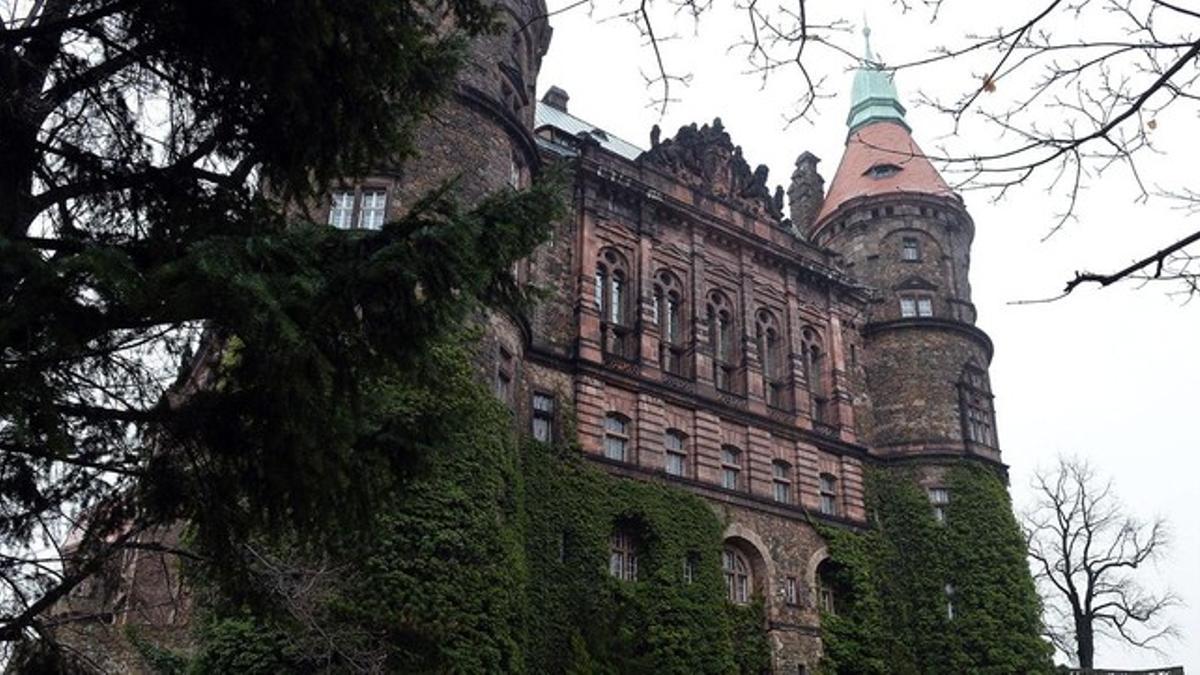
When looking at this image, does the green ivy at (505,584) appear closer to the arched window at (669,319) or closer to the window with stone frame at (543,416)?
the window with stone frame at (543,416)

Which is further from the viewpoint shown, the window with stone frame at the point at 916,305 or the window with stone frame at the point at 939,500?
the window with stone frame at the point at 916,305

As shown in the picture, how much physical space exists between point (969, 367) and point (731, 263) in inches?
Result: 365

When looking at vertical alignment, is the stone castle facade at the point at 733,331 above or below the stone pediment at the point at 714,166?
below

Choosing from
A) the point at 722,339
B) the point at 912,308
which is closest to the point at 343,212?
the point at 722,339

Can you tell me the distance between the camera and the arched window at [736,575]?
2497 centimetres

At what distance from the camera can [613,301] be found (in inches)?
1026

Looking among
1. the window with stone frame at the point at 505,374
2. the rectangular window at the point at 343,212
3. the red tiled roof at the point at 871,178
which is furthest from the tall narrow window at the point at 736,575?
the red tiled roof at the point at 871,178

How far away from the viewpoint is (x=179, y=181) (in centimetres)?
704

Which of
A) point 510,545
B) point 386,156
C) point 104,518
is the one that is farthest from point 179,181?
point 510,545

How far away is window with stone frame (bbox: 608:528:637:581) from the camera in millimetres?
23000

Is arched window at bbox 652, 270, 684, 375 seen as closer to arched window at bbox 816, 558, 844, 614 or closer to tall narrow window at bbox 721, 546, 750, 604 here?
tall narrow window at bbox 721, 546, 750, 604

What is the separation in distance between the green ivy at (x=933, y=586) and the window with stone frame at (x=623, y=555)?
5964 mm

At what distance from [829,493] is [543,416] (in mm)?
9791

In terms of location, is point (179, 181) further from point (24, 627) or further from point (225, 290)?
point (24, 627)
